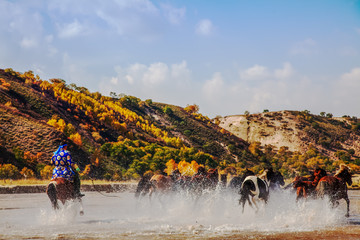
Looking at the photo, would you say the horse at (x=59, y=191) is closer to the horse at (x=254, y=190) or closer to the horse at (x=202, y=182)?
the horse at (x=202, y=182)

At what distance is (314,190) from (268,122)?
108155 mm

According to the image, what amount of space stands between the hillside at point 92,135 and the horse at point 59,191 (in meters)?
31.3

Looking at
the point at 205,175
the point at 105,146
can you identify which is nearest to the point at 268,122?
the point at 105,146

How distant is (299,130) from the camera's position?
370 feet

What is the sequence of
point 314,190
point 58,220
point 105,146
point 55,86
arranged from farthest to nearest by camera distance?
point 55,86 → point 105,146 → point 314,190 → point 58,220

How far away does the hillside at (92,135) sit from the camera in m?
47.7

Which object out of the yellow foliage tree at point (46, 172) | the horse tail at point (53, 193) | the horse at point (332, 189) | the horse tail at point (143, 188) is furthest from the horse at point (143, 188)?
the yellow foliage tree at point (46, 172)

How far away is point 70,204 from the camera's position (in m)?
12.5

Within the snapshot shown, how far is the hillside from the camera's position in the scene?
4769 cm

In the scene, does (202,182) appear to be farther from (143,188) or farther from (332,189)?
(332,189)

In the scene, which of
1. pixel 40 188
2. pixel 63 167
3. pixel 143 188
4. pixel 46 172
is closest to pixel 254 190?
pixel 143 188

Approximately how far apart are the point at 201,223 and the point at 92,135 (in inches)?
2082

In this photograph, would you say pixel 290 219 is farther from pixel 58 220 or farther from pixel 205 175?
pixel 58 220

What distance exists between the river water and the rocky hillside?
89.9 m
